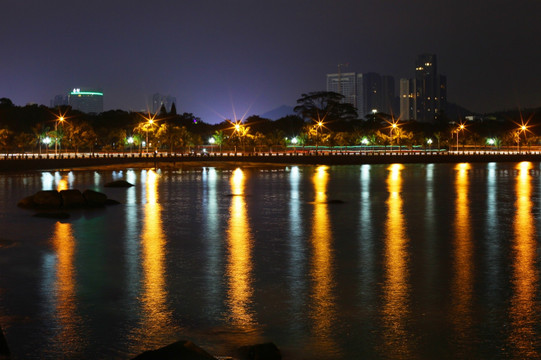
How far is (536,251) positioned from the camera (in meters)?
17.8

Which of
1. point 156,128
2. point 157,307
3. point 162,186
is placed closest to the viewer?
point 157,307

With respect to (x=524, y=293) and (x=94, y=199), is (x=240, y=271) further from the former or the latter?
(x=94, y=199)

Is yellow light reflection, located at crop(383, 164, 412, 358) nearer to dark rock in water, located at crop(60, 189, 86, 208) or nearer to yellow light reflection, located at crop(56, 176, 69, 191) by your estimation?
dark rock in water, located at crop(60, 189, 86, 208)

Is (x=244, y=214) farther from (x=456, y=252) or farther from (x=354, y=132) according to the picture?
(x=354, y=132)

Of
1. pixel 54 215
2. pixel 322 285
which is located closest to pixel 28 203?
pixel 54 215

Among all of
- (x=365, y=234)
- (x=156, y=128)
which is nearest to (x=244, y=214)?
(x=365, y=234)

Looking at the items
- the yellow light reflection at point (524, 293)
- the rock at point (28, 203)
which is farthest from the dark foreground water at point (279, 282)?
the rock at point (28, 203)

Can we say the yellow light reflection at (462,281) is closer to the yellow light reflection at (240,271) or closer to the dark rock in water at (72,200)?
the yellow light reflection at (240,271)

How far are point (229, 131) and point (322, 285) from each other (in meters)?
128

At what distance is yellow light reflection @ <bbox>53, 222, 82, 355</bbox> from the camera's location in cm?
1014

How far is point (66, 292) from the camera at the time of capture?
13.2 metres

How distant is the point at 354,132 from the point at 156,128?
47.7 meters

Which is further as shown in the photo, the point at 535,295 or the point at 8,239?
the point at 8,239

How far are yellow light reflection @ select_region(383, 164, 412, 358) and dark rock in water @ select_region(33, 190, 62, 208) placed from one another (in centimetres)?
1501
